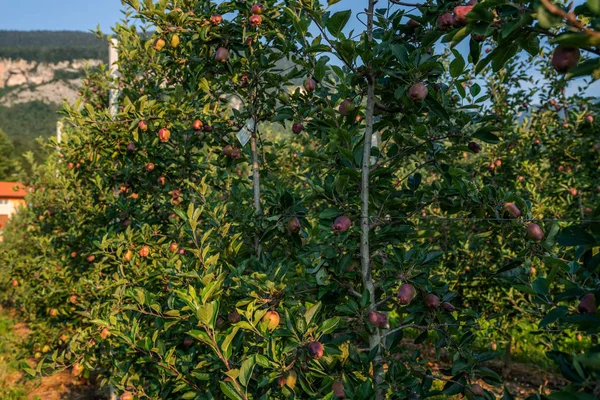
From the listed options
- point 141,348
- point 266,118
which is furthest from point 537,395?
point 266,118

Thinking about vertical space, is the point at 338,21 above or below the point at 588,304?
above

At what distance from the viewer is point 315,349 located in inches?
64.1

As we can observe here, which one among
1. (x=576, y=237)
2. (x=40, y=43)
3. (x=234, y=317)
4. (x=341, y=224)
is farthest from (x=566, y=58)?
(x=40, y=43)

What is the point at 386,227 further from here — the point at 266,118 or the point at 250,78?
the point at 250,78

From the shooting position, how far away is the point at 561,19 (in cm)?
99

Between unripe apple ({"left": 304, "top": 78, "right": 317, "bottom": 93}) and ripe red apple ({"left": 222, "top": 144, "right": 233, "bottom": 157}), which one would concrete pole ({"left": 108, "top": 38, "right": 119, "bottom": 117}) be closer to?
ripe red apple ({"left": 222, "top": 144, "right": 233, "bottom": 157})

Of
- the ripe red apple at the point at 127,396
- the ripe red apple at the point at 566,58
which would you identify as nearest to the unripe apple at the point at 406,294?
the ripe red apple at the point at 566,58

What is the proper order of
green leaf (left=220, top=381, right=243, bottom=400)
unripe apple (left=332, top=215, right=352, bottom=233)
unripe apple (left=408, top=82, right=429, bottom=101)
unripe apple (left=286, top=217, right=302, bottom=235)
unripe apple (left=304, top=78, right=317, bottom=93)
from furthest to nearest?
1. unripe apple (left=304, top=78, right=317, bottom=93)
2. unripe apple (left=286, top=217, right=302, bottom=235)
3. unripe apple (left=332, top=215, right=352, bottom=233)
4. unripe apple (left=408, top=82, right=429, bottom=101)
5. green leaf (left=220, top=381, right=243, bottom=400)

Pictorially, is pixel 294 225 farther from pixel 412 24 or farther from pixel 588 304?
pixel 588 304

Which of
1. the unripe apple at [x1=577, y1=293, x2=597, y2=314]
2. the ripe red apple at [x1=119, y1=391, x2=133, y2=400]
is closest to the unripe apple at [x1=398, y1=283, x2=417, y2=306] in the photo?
the unripe apple at [x1=577, y1=293, x2=597, y2=314]

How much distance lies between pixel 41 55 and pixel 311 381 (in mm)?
166542

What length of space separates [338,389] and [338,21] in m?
1.58

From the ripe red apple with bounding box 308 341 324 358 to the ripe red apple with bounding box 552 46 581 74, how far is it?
1247 millimetres

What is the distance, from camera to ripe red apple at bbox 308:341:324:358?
1615 millimetres
